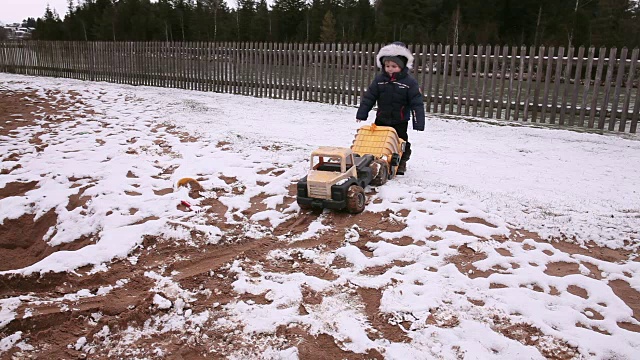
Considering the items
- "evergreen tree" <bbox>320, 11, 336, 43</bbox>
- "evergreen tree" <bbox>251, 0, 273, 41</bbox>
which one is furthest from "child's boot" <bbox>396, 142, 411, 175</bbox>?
"evergreen tree" <bbox>251, 0, 273, 41</bbox>

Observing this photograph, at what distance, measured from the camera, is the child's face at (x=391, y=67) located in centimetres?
573

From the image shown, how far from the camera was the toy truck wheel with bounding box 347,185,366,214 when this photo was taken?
470 centimetres

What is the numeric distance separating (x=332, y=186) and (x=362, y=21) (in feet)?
140

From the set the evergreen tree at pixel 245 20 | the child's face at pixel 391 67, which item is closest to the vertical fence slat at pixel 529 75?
the child's face at pixel 391 67

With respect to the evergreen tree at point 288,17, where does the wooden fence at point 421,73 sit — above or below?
below

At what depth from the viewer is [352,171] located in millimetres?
5020

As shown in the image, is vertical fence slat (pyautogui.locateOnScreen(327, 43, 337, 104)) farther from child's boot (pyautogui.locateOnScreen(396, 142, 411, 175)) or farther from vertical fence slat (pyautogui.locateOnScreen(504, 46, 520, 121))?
child's boot (pyautogui.locateOnScreen(396, 142, 411, 175))

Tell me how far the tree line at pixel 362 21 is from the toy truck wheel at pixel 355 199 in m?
26.8

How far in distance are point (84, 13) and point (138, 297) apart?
215 ft

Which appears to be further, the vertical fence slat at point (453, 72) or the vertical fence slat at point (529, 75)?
the vertical fence slat at point (453, 72)

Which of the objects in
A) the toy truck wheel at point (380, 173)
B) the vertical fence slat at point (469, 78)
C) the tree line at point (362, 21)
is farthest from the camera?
the tree line at point (362, 21)

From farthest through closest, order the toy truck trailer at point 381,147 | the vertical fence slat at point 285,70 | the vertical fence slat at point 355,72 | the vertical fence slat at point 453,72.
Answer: the vertical fence slat at point 285,70, the vertical fence slat at point 355,72, the vertical fence slat at point 453,72, the toy truck trailer at point 381,147

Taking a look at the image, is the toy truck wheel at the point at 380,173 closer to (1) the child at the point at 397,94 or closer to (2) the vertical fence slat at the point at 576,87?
(1) the child at the point at 397,94

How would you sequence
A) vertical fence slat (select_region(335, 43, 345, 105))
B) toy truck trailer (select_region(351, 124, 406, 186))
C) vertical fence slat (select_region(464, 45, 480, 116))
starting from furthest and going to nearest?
vertical fence slat (select_region(335, 43, 345, 105)), vertical fence slat (select_region(464, 45, 480, 116)), toy truck trailer (select_region(351, 124, 406, 186))
